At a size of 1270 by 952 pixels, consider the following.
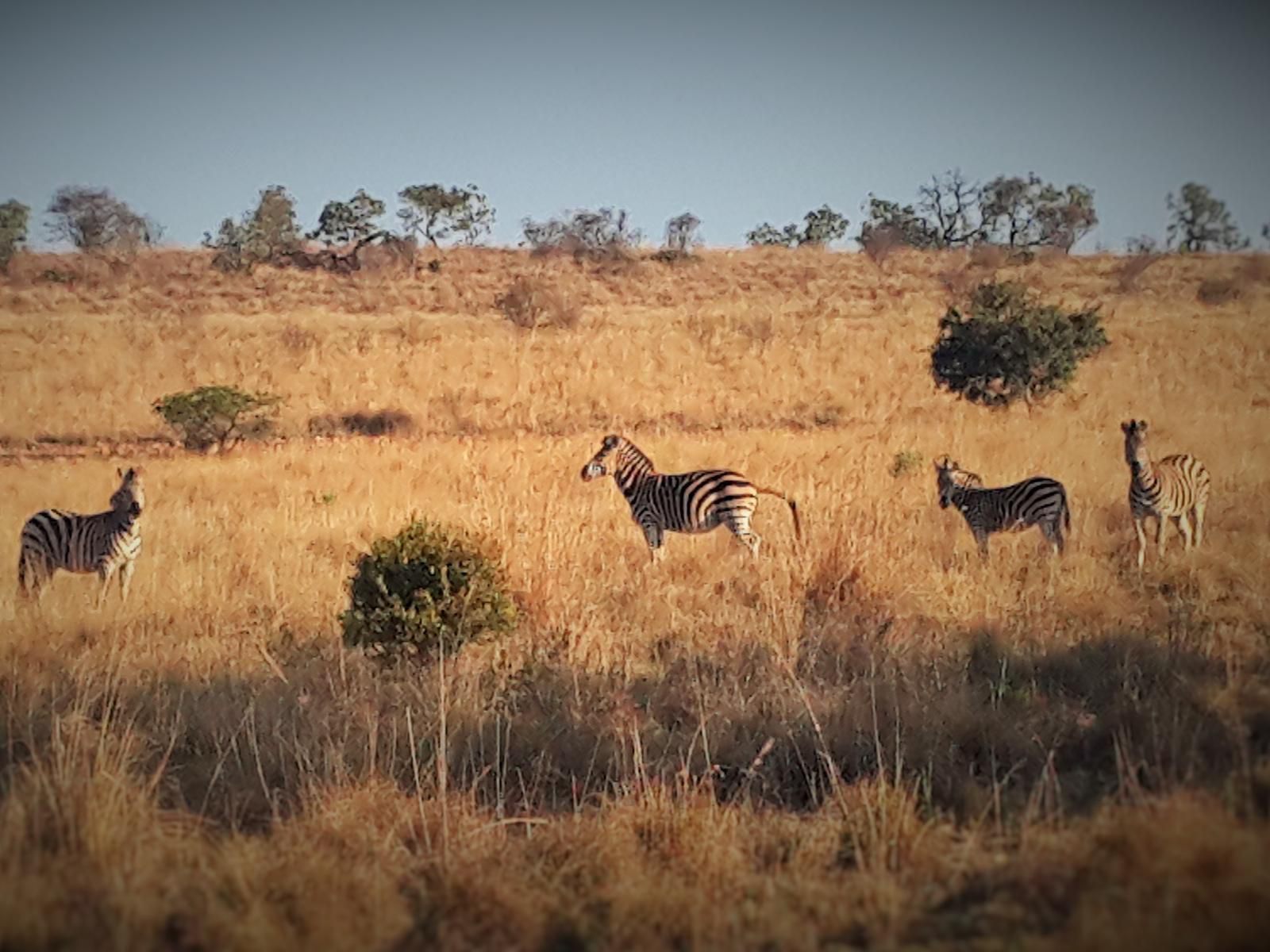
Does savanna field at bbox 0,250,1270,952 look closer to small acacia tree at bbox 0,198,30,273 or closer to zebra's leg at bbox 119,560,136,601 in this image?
zebra's leg at bbox 119,560,136,601

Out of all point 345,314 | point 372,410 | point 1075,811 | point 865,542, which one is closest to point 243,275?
point 345,314

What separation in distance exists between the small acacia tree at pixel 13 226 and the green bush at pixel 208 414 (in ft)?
119

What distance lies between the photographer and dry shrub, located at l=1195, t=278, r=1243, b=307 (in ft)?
88.2

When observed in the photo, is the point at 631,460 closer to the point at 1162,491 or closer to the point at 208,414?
the point at 1162,491

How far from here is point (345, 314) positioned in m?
42.0

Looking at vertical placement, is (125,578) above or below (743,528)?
below

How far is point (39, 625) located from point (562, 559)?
4228 mm

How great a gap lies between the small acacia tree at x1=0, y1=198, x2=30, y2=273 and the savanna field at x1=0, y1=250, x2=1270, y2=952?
42.3 meters

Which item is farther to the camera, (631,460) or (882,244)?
(882,244)

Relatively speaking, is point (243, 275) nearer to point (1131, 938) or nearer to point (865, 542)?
point (865, 542)

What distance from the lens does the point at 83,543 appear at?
11000 millimetres

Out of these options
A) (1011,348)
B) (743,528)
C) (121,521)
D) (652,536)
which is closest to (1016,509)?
(743,528)

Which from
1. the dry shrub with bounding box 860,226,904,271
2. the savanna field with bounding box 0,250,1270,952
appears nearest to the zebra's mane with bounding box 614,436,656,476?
the savanna field with bounding box 0,250,1270,952

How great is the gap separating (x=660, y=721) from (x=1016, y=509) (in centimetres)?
564
